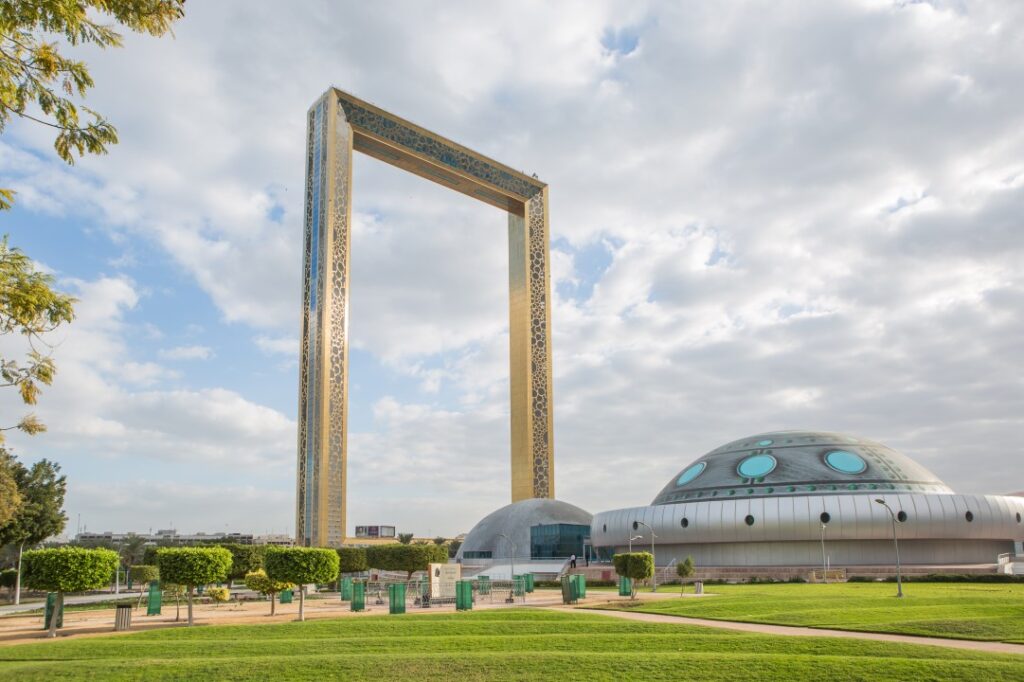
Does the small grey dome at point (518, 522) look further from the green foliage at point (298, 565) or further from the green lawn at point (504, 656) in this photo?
the green lawn at point (504, 656)

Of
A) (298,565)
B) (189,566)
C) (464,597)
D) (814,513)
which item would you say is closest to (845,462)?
(814,513)

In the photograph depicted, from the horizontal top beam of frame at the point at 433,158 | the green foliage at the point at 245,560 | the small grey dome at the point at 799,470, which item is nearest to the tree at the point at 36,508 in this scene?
the green foliage at the point at 245,560

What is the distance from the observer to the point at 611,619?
97.6ft

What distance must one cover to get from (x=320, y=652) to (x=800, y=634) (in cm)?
1442

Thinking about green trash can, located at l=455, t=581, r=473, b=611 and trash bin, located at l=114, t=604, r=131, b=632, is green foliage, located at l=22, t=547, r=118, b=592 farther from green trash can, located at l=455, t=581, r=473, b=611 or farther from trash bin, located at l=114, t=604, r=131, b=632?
green trash can, located at l=455, t=581, r=473, b=611

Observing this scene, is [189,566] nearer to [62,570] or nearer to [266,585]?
[62,570]

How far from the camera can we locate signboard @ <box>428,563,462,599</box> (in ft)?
144

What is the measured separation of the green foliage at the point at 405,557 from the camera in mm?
60344

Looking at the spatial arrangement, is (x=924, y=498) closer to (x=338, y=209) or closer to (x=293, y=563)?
(x=293, y=563)

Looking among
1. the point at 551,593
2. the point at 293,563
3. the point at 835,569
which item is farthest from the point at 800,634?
the point at 835,569

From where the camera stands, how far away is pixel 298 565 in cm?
3719

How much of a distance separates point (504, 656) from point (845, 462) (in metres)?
56.8

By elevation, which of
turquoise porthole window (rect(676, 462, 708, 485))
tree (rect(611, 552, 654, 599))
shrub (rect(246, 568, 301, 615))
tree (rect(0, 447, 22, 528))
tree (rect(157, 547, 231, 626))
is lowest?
shrub (rect(246, 568, 301, 615))

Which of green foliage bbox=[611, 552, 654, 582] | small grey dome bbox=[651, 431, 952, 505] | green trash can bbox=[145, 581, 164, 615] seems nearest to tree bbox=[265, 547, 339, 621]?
green trash can bbox=[145, 581, 164, 615]
